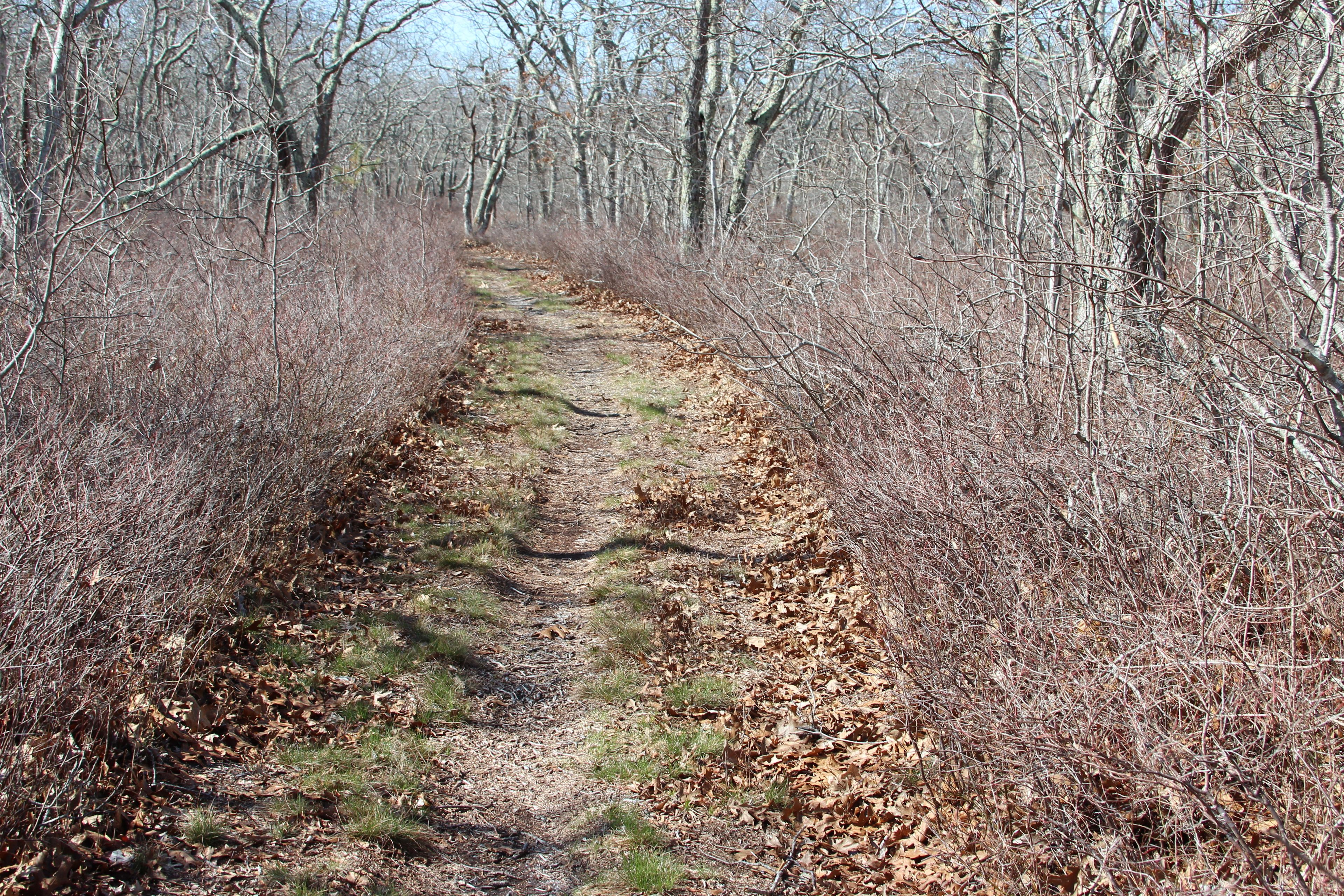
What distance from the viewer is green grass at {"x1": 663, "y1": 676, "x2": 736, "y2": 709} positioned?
452cm

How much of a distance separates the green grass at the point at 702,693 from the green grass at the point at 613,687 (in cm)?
19

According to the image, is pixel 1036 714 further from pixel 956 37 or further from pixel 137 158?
pixel 137 158

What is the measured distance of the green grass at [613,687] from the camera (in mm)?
4598

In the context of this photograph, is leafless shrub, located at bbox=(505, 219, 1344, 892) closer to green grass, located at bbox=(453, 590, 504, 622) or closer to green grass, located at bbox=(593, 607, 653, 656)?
green grass, located at bbox=(593, 607, 653, 656)

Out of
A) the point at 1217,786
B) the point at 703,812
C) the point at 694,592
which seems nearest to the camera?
the point at 1217,786

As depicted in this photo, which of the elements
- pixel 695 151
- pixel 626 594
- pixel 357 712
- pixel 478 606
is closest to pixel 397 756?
pixel 357 712

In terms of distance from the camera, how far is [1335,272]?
271 centimetres

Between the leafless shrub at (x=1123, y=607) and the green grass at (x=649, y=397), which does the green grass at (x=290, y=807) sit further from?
the green grass at (x=649, y=397)

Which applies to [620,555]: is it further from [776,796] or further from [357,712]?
[776,796]

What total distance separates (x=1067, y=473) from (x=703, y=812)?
82.7 inches

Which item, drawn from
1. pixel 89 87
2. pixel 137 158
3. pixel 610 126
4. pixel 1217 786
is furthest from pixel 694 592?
pixel 137 158

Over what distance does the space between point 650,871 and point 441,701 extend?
1560 millimetres

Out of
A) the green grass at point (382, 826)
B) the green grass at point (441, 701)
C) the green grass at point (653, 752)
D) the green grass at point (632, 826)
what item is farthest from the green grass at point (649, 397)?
the green grass at point (382, 826)

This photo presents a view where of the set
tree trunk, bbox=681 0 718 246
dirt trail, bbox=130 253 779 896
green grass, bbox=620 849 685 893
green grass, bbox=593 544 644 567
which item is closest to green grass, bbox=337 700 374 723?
dirt trail, bbox=130 253 779 896
